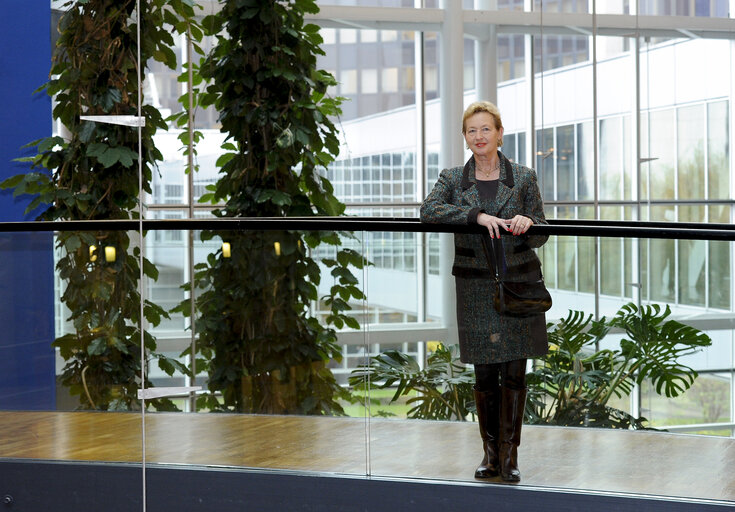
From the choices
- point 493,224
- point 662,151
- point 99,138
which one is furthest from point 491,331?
point 662,151

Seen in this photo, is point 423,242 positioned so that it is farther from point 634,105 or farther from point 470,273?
point 634,105

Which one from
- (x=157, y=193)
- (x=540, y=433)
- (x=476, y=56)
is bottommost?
(x=540, y=433)

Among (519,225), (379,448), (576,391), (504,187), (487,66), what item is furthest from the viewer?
(487,66)

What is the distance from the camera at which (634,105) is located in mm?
6598

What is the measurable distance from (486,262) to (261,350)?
93 centimetres

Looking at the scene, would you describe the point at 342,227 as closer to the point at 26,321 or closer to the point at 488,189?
the point at 488,189

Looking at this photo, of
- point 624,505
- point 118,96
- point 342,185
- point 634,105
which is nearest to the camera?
point 624,505

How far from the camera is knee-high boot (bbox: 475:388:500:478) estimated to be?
3154 millimetres

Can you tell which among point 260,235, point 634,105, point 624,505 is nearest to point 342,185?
point 634,105

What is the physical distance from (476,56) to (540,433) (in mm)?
4602

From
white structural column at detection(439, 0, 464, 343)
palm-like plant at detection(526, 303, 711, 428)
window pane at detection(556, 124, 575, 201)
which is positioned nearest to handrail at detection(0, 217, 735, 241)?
palm-like plant at detection(526, 303, 711, 428)

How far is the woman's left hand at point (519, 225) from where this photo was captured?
2973 millimetres

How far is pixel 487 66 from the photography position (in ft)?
23.7

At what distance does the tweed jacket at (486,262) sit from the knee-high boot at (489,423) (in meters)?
0.13
